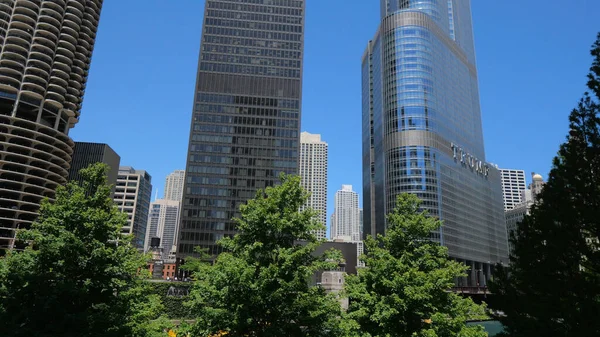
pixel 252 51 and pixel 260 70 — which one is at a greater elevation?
pixel 252 51

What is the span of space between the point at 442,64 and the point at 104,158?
14574 cm

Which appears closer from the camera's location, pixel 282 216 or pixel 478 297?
pixel 282 216

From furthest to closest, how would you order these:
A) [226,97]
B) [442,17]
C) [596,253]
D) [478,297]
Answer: [442,17], [226,97], [478,297], [596,253]

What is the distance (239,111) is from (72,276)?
114683mm

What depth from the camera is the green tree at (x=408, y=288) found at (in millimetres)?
22344

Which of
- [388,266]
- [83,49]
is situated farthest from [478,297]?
[83,49]

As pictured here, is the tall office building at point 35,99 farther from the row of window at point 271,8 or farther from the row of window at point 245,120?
the row of window at point 271,8

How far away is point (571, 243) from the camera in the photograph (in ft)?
65.5

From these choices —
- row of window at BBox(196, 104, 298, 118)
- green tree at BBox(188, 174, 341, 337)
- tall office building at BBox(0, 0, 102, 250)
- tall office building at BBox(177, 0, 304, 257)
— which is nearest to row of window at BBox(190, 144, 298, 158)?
tall office building at BBox(177, 0, 304, 257)

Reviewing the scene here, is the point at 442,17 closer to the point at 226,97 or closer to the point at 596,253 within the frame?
the point at 226,97

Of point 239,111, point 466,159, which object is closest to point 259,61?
point 239,111

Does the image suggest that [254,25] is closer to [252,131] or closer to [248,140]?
[252,131]

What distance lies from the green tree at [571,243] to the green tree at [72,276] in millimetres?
20925

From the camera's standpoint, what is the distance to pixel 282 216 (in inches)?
849
